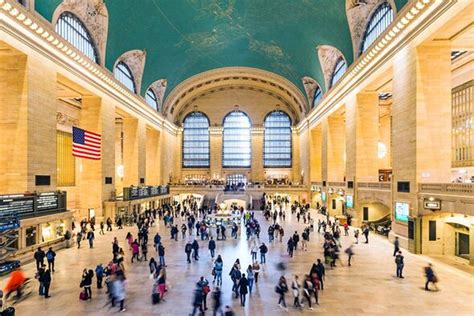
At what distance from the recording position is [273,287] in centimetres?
1052

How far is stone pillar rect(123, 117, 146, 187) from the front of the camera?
33000mm

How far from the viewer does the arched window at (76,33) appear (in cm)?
1983

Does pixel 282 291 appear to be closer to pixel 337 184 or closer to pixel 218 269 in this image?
pixel 218 269

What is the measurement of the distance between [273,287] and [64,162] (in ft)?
81.2

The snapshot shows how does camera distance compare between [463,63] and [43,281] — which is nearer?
[43,281]

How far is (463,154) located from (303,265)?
726 inches

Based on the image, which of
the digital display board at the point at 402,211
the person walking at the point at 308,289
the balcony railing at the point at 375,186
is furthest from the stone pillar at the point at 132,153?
the person walking at the point at 308,289

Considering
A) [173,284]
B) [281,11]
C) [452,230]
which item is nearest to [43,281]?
[173,284]

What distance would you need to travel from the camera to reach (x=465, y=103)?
24062 mm

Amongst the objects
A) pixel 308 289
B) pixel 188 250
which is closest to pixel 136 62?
pixel 188 250

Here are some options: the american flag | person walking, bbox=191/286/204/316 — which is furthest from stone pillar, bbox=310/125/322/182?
person walking, bbox=191/286/204/316

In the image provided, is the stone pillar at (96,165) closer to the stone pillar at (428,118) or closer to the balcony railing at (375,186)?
the balcony railing at (375,186)

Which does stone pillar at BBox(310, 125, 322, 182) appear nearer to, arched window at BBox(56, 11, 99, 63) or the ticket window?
arched window at BBox(56, 11, 99, 63)

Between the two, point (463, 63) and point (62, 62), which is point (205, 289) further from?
point (463, 63)
